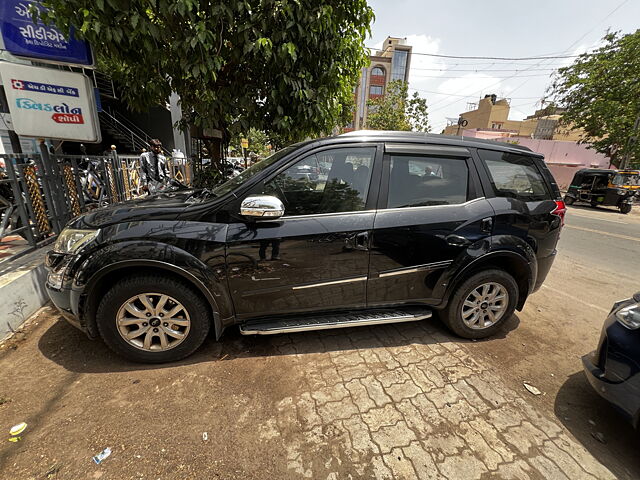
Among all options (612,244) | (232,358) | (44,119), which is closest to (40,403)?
(232,358)

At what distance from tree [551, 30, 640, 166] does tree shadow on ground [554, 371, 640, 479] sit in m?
19.9

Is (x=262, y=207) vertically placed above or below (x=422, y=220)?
above

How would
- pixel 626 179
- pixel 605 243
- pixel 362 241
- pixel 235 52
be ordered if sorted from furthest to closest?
pixel 626 179
pixel 605 243
pixel 235 52
pixel 362 241

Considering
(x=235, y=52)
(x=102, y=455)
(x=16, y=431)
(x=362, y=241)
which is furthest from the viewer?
(x=235, y=52)

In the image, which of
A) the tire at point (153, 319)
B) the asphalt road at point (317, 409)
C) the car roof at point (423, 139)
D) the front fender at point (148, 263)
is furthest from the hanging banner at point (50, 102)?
the car roof at point (423, 139)

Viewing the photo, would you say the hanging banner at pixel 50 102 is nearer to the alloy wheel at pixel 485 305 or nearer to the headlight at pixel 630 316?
the alloy wheel at pixel 485 305

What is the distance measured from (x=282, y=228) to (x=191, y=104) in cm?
315

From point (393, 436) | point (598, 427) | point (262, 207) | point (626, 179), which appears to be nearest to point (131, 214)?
point (262, 207)

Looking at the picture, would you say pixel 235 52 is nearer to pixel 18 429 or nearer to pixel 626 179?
pixel 18 429

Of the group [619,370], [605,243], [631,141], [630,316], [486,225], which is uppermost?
[631,141]

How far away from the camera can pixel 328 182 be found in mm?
2463

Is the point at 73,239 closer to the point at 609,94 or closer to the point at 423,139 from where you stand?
the point at 423,139

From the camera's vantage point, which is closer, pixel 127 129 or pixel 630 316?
pixel 630 316

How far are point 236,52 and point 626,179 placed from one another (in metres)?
16.4
